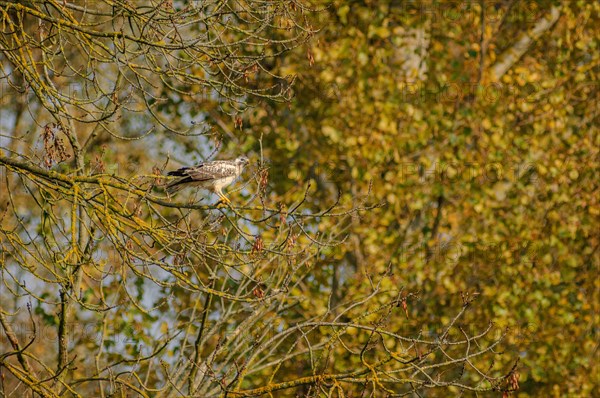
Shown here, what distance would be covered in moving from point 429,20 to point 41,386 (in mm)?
10154

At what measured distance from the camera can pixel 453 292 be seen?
13.6 m

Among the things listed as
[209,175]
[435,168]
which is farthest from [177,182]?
[435,168]

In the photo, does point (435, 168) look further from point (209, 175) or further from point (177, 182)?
point (177, 182)

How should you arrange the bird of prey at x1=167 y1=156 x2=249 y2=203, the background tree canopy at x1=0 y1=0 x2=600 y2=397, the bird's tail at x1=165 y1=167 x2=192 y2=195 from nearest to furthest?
the bird's tail at x1=165 y1=167 x2=192 y2=195 < the bird of prey at x1=167 y1=156 x2=249 y2=203 < the background tree canopy at x1=0 y1=0 x2=600 y2=397

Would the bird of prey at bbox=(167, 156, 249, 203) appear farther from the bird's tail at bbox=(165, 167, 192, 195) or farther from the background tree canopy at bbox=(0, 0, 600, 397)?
the background tree canopy at bbox=(0, 0, 600, 397)

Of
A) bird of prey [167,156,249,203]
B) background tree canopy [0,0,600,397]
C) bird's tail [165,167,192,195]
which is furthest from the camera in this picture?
background tree canopy [0,0,600,397]

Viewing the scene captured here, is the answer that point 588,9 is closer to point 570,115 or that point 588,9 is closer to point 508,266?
point 570,115

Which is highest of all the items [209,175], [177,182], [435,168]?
[435,168]

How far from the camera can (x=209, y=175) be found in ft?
26.9

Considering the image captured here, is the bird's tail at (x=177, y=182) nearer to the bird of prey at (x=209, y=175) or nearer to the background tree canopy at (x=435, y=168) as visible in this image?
the bird of prey at (x=209, y=175)

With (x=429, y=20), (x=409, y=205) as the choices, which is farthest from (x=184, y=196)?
(x=429, y=20)

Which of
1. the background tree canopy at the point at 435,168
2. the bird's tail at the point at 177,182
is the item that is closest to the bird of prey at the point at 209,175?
→ the bird's tail at the point at 177,182

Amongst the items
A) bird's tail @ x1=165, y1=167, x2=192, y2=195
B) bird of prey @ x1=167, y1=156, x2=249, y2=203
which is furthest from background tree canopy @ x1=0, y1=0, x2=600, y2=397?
bird's tail @ x1=165, y1=167, x2=192, y2=195

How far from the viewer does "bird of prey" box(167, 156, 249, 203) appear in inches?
295
